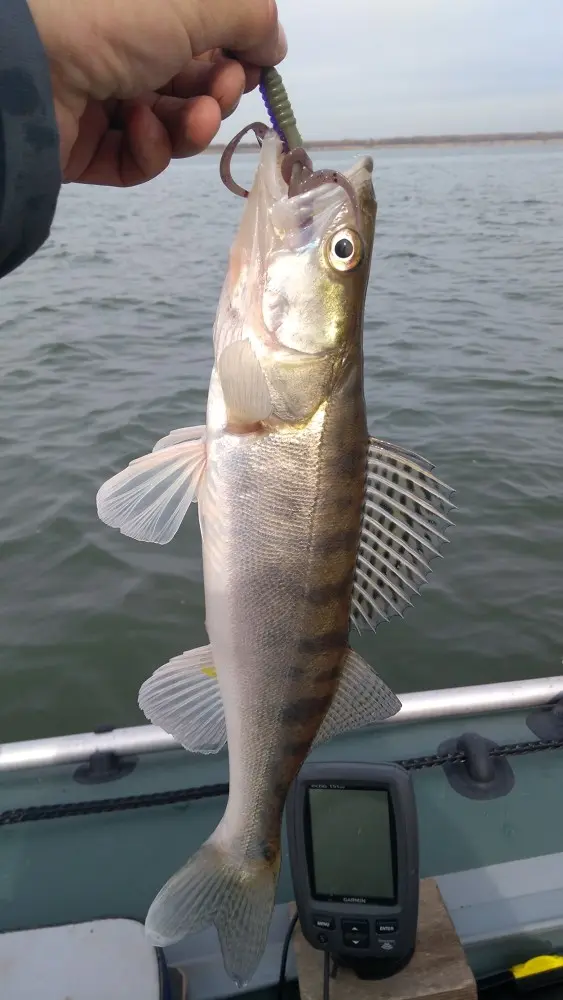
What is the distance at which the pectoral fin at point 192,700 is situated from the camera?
1882mm

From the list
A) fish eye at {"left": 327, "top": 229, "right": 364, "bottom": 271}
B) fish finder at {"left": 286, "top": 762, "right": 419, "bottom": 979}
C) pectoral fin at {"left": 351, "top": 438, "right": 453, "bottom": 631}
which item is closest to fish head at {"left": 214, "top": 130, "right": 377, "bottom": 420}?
fish eye at {"left": 327, "top": 229, "right": 364, "bottom": 271}

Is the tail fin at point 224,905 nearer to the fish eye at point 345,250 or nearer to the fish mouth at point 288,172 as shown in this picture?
the fish eye at point 345,250

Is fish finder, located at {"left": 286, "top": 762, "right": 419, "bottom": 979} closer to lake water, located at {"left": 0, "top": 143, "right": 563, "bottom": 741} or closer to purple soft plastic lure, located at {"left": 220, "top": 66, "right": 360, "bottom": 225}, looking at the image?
purple soft plastic lure, located at {"left": 220, "top": 66, "right": 360, "bottom": 225}

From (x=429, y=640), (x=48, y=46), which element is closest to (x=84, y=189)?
(x=429, y=640)

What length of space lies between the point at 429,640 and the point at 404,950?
11.3ft

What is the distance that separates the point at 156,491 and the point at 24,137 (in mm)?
796

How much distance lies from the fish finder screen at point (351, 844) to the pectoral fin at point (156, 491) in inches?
31.1

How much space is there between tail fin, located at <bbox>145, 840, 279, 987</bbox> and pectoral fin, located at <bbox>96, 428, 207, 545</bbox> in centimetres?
83

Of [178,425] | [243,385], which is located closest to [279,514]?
[243,385]

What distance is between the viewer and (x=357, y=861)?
76.9 inches

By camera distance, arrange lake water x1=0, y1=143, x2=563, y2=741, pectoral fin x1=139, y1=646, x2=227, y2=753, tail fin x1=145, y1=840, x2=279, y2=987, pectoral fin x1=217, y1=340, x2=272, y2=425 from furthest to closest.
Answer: lake water x1=0, y1=143, x2=563, y2=741, pectoral fin x1=139, y1=646, x2=227, y2=753, tail fin x1=145, y1=840, x2=279, y2=987, pectoral fin x1=217, y1=340, x2=272, y2=425

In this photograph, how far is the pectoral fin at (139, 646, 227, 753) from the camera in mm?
1882

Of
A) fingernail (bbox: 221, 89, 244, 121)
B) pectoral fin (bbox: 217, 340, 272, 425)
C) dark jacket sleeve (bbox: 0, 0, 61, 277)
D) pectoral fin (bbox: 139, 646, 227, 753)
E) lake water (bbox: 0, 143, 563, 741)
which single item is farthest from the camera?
lake water (bbox: 0, 143, 563, 741)

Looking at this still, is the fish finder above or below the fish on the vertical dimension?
below
